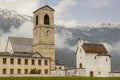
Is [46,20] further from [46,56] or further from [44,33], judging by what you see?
[46,56]

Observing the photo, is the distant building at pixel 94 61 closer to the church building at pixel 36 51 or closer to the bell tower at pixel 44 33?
the church building at pixel 36 51

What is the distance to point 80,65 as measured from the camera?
369ft

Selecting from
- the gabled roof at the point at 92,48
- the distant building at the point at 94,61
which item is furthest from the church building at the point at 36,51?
the gabled roof at the point at 92,48

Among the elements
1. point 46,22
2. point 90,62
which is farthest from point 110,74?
point 46,22

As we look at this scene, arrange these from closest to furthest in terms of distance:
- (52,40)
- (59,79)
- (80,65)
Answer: (59,79), (80,65), (52,40)

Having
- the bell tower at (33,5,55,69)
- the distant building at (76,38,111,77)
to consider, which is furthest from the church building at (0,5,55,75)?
the distant building at (76,38,111,77)

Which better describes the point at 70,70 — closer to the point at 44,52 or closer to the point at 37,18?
the point at 44,52

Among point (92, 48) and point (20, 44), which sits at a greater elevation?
point (20, 44)

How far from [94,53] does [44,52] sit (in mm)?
16807

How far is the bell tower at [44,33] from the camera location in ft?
383

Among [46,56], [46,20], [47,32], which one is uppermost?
[46,20]

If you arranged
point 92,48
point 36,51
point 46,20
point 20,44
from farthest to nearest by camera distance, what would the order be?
point 20,44 → point 46,20 → point 36,51 → point 92,48

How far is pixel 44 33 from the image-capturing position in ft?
392

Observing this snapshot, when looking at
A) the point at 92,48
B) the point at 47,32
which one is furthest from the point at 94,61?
the point at 47,32
